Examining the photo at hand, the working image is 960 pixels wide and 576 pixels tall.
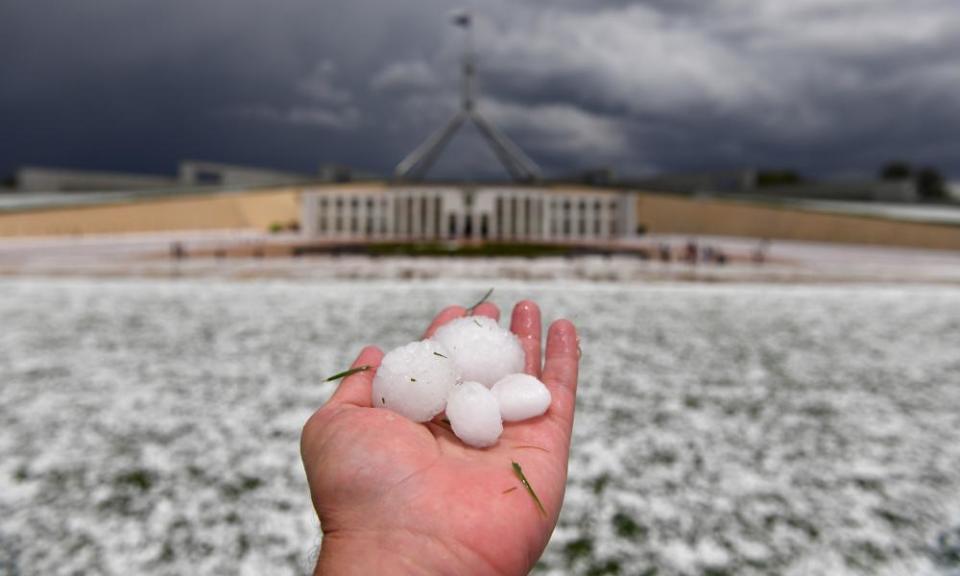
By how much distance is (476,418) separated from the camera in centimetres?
299

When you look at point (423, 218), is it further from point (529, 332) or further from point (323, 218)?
point (529, 332)

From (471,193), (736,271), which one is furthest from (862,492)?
(471,193)

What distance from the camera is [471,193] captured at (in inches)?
2290

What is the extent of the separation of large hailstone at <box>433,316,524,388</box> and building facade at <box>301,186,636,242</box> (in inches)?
2171

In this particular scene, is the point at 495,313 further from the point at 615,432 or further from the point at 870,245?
the point at 870,245

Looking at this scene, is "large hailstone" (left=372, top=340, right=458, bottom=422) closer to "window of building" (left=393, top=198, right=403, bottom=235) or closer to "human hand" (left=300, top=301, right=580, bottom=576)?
"human hand" (left=300, top=301, right=580, bottom=576)

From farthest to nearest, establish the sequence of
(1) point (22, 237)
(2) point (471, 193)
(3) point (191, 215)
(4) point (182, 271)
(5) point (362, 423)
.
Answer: (2) point (471, 193) → (3) point (191, 215) → (1) point (22, 237) → (4) point (182, 271) → (5) point (362, 423)

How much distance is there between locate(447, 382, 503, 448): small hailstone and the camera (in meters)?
3.00

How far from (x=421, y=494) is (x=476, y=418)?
0.60m

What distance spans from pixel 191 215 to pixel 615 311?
169 ft

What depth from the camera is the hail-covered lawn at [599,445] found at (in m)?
4.59

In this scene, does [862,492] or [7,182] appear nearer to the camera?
[862,492]

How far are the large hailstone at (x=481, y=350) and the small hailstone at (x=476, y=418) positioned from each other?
479 mm

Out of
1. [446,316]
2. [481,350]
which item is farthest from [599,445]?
[481,350]
